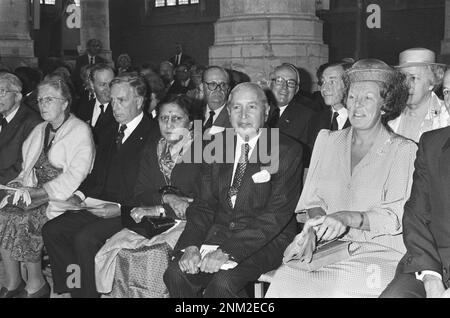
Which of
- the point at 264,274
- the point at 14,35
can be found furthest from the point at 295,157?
the point at 14,35

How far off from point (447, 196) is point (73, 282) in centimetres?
325

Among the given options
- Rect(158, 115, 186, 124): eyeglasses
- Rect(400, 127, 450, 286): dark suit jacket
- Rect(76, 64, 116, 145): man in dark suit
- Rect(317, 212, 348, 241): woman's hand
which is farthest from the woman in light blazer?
Rect(400, 127, 450, 286): dark suit jacket

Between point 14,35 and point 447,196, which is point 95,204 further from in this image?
point 14,35

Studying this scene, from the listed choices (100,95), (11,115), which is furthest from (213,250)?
(100,95)

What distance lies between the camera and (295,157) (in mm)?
5031

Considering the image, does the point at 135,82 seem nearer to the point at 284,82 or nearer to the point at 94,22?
the point at 284,82

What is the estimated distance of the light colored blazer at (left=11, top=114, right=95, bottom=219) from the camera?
6.20m

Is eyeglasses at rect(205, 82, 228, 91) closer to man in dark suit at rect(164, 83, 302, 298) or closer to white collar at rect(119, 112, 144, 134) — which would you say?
white collar at rect(119, 112, 144, 134)

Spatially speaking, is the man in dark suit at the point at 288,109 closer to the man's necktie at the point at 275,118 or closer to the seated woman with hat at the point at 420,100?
the man's necktie at the point at 275,118

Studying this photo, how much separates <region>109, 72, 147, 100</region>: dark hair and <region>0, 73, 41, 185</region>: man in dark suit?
1.04 m

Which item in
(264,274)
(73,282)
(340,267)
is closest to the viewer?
(340,267)

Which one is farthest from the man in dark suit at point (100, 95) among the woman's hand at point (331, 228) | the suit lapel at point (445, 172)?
the suit lapel at point (445, 172)

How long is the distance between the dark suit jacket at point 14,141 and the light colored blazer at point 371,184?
306 cm

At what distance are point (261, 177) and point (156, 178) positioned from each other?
4.20 feet
